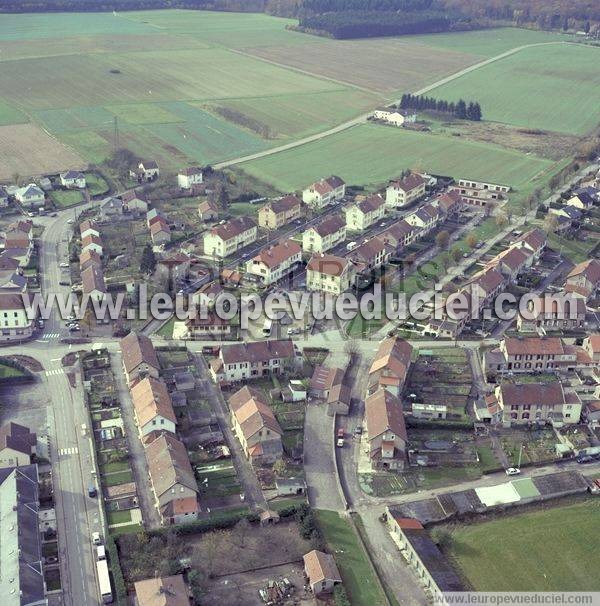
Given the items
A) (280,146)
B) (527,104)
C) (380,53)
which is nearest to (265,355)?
(280,146)

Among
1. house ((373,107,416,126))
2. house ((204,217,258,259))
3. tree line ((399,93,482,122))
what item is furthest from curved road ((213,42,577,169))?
house ((204,217,258,259))

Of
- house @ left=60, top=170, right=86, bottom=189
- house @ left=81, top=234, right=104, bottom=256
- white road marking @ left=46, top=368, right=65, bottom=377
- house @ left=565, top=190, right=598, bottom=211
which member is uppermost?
house @ left=565, top=190, right=598, bottom=211

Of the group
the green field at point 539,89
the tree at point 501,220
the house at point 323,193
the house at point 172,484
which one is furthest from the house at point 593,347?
the green field at point 539,89

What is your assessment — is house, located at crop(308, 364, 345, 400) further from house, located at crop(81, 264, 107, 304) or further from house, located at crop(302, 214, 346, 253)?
house, located at crop(302, 214, 346, 253)

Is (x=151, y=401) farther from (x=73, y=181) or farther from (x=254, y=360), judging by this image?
(x=73, y=181)

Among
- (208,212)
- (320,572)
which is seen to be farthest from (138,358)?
(208,212)

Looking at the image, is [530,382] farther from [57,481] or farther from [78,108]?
[78,108]
